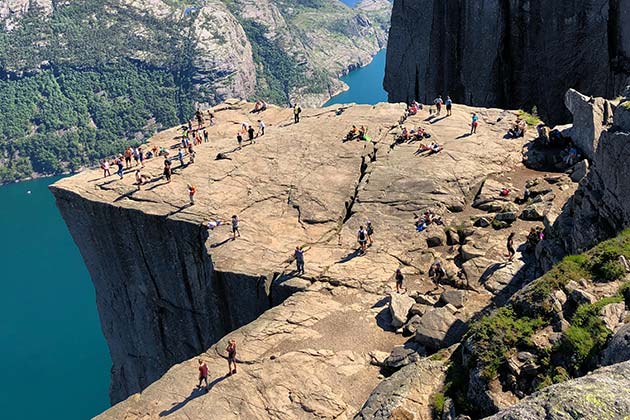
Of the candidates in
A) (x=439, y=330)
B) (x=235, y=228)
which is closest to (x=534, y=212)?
(x=439, y=330)

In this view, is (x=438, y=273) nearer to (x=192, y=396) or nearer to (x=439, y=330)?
(x=439, y=330)

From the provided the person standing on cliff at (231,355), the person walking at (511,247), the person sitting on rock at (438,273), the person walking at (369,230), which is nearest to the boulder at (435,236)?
the person walking at (369,230)

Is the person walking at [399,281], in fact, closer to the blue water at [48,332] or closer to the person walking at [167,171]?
the person walking at [167,171]

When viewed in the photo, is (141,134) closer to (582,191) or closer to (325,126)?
(325,126)

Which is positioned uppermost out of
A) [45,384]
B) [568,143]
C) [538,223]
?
[568,143]

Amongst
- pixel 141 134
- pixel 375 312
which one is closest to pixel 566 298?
pixel 375 312

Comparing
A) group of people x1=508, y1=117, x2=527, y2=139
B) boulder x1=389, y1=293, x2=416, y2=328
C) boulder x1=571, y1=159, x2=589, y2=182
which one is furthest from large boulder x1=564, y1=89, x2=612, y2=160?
boulder x1=389, y1=293, x2=416, y2=328

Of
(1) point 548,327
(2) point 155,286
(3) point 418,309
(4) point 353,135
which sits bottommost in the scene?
(2) point 155,286

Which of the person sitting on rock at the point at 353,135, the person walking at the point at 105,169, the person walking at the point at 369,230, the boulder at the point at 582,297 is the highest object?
the boulder at the point at 582,297
